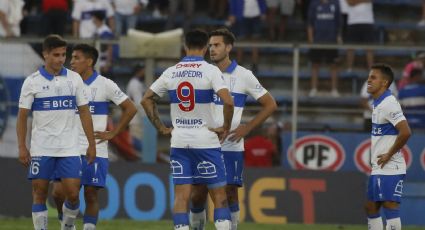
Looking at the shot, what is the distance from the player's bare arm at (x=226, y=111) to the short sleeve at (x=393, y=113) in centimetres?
216

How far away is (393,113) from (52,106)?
13.2ft

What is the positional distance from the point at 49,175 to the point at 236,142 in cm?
227

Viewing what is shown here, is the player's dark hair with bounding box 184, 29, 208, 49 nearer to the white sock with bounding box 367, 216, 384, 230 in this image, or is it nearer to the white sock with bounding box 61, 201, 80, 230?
the white sock with bounding box 61, 201, 80, 230

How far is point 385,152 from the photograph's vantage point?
1530 cm

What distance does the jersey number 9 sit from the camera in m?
14.0

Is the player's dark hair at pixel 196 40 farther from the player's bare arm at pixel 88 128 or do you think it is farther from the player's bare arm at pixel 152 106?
the player's bare arm at pixel 88 128

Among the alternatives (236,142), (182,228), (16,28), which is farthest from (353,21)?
(182,228)

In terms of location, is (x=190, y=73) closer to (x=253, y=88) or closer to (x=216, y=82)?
(x=216, y=82)

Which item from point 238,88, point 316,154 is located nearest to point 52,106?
point 238,88

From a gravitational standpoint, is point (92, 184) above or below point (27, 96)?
below

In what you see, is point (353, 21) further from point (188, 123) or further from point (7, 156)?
point (188, 123)

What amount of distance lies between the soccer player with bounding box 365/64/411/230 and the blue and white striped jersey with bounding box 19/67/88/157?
138 inches

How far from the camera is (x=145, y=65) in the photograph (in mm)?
21609

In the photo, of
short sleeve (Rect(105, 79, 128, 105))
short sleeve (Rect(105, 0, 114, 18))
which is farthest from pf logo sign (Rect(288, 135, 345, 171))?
short sleeve (Rect(105, 79, 128, 105))
